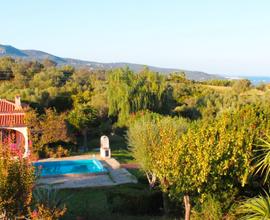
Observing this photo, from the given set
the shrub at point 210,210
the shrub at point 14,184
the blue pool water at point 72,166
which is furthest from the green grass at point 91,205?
the blue pool water at point 72,166

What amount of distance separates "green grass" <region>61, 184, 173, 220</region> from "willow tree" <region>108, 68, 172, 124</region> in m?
17.4

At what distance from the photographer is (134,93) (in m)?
38.6

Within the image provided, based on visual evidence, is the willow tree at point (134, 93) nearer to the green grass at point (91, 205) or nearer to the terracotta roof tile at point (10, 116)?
the terracotta roof tile at point (10, 116)

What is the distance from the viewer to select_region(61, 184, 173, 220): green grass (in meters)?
14.0

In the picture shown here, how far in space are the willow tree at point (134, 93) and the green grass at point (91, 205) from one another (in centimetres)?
1743

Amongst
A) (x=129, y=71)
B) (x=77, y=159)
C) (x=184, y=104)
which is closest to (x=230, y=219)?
(x=77, y=159)

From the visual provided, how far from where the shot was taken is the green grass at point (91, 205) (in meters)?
14.0

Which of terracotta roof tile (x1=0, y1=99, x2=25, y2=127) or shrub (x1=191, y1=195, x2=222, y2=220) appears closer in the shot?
shrub (x1=191, y1=195, x2=222, y2=220)

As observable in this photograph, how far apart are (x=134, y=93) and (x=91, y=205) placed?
22.7m

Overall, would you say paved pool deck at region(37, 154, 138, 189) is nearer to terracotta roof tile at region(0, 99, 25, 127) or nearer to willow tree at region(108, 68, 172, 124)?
terracotta roof tile at region(0, 99, 25, 127)

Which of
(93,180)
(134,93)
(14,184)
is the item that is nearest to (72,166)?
(93,180)

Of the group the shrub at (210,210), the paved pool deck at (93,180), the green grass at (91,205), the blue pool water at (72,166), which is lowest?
the blue pool water at (72,166)

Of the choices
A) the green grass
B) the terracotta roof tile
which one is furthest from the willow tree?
the green grass

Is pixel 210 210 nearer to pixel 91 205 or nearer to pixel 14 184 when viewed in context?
pixel 91 205
